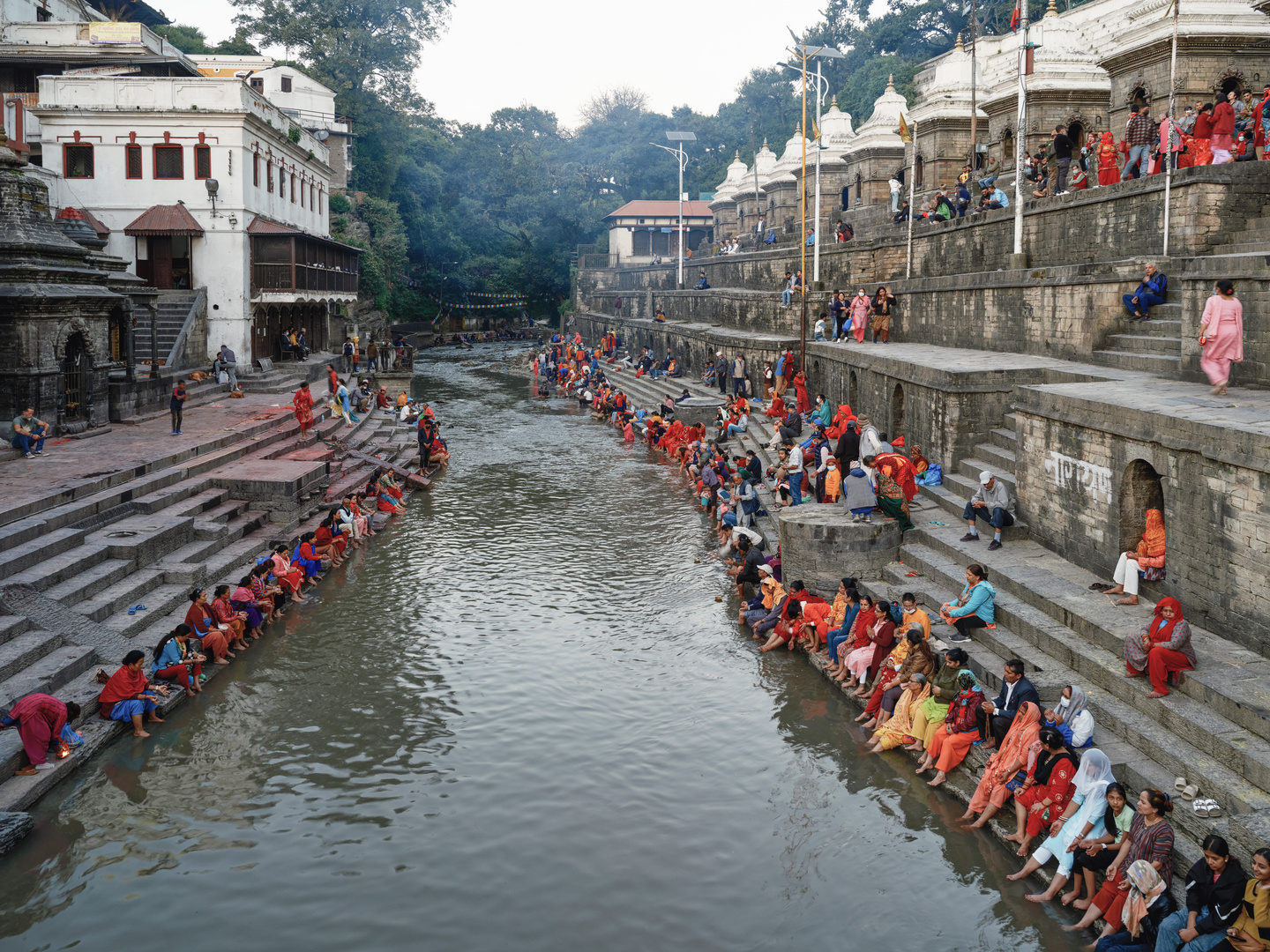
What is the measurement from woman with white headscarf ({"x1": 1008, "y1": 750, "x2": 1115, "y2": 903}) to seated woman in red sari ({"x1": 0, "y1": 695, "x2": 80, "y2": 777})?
760cm

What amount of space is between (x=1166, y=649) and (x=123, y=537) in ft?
36.7

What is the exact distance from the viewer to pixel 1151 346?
12719 millimetres

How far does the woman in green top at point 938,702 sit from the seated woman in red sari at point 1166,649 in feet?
4.85

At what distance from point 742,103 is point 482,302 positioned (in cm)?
2307

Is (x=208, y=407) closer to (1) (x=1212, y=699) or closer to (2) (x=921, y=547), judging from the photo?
(2) (x=921, y=547)

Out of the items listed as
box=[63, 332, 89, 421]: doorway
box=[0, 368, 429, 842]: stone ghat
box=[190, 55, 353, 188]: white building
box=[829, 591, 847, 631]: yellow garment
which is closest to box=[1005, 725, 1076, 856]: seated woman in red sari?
box=[829, 591, 847, 631]: yellow garment

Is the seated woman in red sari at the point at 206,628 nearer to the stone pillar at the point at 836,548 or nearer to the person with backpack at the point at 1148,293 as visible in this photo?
the stone pillar at the point at 836,548

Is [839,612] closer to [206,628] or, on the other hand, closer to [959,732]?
[959,732]

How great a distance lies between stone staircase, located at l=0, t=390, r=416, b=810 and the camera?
951 centimetres

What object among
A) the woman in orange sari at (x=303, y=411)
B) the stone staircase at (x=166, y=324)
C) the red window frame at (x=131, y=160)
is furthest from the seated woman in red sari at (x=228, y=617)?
the red window frame at (x=131, y=160)

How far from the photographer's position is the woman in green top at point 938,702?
8.80 m

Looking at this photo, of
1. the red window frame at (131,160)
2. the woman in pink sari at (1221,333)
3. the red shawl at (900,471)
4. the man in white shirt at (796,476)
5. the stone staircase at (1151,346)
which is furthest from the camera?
the red window frame at (131,160)

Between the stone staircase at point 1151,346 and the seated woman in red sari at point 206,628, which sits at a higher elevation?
the stone staircase at point 1151,346

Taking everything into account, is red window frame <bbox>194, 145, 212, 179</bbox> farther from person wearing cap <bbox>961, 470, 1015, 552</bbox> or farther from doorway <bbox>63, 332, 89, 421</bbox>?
person wearing cap <bbox>961, 470, 1015, 552</bbox>
